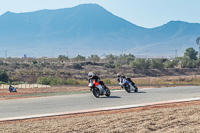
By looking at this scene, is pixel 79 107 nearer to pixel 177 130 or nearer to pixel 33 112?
pixel 33 112

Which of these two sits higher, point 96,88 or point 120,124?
point 96,88

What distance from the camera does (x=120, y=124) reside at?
435 inches

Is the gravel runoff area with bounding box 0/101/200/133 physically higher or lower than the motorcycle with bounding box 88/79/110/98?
lower

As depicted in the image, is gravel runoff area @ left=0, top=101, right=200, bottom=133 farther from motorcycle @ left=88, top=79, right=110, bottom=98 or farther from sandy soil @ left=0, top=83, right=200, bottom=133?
motorcycle @ left=88, top=79, right=110, bottom=98

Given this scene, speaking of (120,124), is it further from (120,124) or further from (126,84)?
(126,84)

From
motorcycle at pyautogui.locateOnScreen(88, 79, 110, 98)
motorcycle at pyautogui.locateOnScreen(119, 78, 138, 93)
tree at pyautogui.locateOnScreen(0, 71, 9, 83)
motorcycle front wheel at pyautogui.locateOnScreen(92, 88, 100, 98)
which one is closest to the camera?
motorcycle at pyautogui.locateOnScreen(88, 79, 110, 98)

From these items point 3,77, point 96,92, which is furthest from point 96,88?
point 3,77

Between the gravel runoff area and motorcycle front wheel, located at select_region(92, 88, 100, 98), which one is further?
motorcycle front wheel, located at select_region(92, 88, 100, 98)

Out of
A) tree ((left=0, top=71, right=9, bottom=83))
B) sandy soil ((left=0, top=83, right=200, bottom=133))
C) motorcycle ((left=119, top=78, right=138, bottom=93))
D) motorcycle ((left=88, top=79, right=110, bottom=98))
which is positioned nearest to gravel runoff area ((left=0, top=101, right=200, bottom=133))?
sandy soil ((left=0, top=83, right=200, bottom=133))

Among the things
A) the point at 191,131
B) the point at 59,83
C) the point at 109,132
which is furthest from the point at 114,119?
the point at 59,83

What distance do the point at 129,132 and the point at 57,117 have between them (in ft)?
12.9

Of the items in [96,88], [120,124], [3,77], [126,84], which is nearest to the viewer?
[120,124]

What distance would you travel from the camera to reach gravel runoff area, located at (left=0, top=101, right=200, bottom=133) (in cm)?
1042

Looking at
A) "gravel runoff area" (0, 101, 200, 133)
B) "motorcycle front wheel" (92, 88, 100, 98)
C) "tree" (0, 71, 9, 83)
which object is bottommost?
"gravel runoff area" (0, 101, 200, 133)
